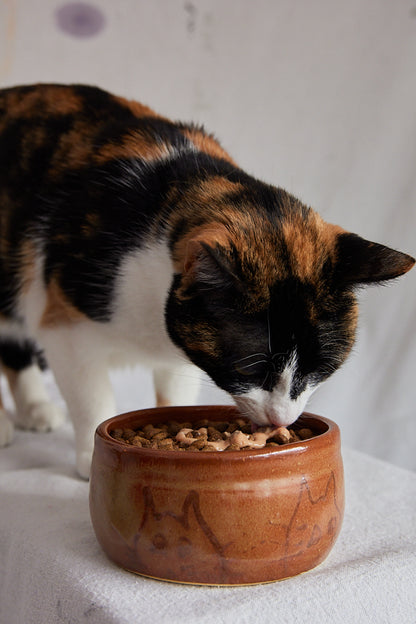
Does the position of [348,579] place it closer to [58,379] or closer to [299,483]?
[299,483]

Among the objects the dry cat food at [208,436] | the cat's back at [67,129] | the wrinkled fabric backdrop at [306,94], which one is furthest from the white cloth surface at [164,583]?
the wrinkled fabric backdrop at [306,94]

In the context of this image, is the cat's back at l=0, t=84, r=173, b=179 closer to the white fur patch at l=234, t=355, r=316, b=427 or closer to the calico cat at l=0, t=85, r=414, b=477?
the calico cat at l=0, t=85, r=414, b=477

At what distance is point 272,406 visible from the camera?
2.68 ft

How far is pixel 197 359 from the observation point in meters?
0.88

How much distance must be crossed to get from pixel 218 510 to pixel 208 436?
0.17 metres

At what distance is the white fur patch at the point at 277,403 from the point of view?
2.67 feet

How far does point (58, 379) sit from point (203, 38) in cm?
123

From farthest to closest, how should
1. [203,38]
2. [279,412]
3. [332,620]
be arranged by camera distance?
[203,38]
[279,412]
[332,620]

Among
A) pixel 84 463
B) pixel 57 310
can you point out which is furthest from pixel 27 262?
Answer: pixel 84 463

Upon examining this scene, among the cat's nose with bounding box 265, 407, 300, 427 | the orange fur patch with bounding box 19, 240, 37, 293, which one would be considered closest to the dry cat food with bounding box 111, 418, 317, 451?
the cat's nose with bounding box 265, 407, 300, 427

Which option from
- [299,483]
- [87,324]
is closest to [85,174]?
[87,324]

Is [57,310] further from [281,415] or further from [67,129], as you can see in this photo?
[281,415]

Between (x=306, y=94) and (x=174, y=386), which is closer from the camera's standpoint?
(x=174, y=386)

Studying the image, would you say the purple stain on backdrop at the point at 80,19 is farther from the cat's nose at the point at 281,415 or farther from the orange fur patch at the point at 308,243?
the cat's nose at the point at 281,415
